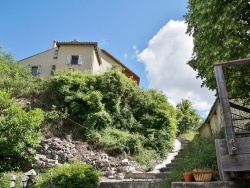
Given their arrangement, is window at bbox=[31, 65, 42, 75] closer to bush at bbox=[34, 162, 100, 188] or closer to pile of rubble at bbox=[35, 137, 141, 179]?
pile of rubble at bbox=[35, 137, 141, 179]

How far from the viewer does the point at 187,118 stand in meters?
25.6

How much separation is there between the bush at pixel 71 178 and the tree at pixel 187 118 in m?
17.3

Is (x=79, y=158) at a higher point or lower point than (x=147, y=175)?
higher

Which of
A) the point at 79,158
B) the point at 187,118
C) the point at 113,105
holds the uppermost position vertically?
the point at 187,118

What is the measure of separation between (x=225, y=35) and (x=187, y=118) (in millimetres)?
19594

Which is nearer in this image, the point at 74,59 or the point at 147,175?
the point at 147,175

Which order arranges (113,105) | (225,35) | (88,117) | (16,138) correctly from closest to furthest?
(225,35), (16,138), (88,117), (113,105)

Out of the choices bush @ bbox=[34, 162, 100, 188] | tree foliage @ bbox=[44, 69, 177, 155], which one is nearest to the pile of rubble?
tree foliage @ bbox=[44, 69, 177, 155]

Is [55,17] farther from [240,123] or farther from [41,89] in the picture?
[240,123]

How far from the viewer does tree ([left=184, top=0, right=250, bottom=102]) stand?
6668 mm

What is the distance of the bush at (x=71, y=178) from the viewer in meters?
7.48

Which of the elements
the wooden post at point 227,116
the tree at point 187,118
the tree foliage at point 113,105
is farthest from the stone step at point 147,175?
the tree at point 187,118

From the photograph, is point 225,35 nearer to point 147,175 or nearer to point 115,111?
point 147,175

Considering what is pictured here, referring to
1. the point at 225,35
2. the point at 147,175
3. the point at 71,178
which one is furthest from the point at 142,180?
the point at 225,35
